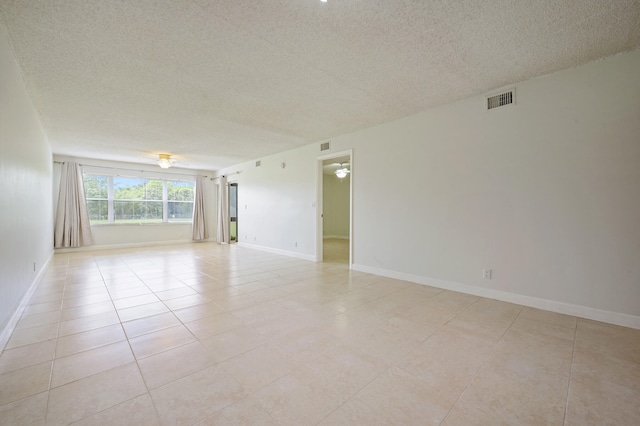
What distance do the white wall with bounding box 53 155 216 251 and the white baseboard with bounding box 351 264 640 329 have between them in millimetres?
7191

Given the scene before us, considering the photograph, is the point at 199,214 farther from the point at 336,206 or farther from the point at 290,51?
the point at 290,51

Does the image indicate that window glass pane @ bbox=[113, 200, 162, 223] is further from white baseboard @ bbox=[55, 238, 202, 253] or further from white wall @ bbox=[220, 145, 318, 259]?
white wall @ bbox=[220, 145, 318, 259]

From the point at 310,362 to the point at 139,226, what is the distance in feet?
26.4

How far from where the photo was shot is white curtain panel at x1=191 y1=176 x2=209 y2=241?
866 centimetres

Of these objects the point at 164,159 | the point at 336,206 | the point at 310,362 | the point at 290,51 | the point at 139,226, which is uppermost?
the point at 290,51

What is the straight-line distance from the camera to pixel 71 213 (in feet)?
21.8

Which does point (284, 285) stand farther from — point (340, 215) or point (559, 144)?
point (340, 215)

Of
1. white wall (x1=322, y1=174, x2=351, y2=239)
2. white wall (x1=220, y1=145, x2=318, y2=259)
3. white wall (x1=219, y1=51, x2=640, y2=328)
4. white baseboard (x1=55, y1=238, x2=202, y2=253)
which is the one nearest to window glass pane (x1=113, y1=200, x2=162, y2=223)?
white baseboard (x1=55, y1=238, x2=202, y2=253)

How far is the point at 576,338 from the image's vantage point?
7.07ft

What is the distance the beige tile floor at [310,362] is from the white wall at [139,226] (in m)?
4.66

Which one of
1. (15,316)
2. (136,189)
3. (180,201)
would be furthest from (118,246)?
(15,316)

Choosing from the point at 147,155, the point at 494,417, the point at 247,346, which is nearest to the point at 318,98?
the point at 247,346

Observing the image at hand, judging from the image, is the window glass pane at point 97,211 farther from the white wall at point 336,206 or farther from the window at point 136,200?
the white wall at point 336,206

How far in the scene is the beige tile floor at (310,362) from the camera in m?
1.36
